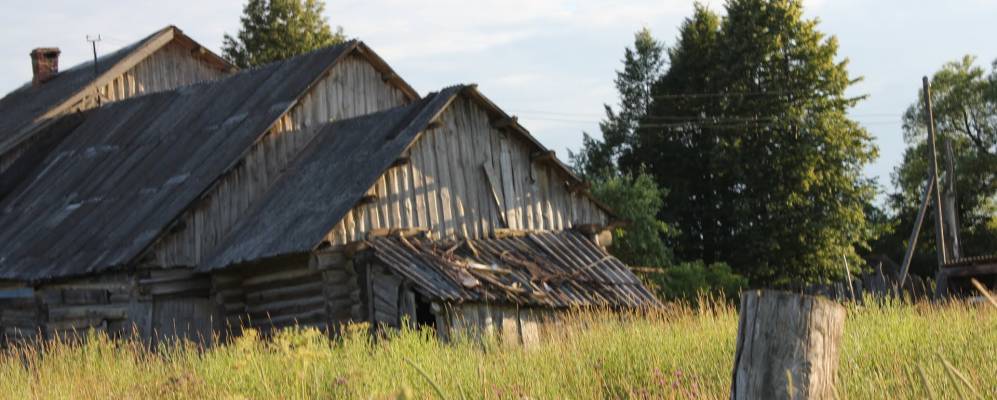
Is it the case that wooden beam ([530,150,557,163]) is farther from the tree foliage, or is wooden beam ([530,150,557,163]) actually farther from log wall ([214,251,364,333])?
the tree foliage

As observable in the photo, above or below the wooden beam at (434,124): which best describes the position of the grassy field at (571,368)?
below

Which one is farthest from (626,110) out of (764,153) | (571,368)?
(571,368)

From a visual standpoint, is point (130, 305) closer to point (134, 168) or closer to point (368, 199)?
point (368, 199)

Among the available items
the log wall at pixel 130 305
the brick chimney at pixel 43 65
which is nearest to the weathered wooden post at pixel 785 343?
the log wall at pixel 130 305

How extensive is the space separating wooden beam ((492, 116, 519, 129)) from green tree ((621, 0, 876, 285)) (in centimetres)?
2009

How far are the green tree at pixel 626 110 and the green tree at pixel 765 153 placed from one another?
7.44ft

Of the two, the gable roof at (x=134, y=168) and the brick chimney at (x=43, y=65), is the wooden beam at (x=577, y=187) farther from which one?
the brick chimney at (x=43, y=65)

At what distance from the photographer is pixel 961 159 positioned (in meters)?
51.9

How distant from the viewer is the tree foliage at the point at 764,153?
42.2 metres

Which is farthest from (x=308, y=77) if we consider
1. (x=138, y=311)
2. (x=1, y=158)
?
(x=1, y=158)

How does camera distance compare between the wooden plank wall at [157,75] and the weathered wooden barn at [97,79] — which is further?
the wooden plank wall at [157,75]

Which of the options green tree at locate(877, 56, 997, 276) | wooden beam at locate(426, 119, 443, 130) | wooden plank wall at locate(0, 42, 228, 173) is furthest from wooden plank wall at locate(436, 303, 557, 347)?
green tree at locate(877, 56, 997, 276)

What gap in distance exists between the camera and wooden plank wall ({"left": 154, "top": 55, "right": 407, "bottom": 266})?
21.8 meters

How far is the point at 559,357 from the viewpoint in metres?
11.3
